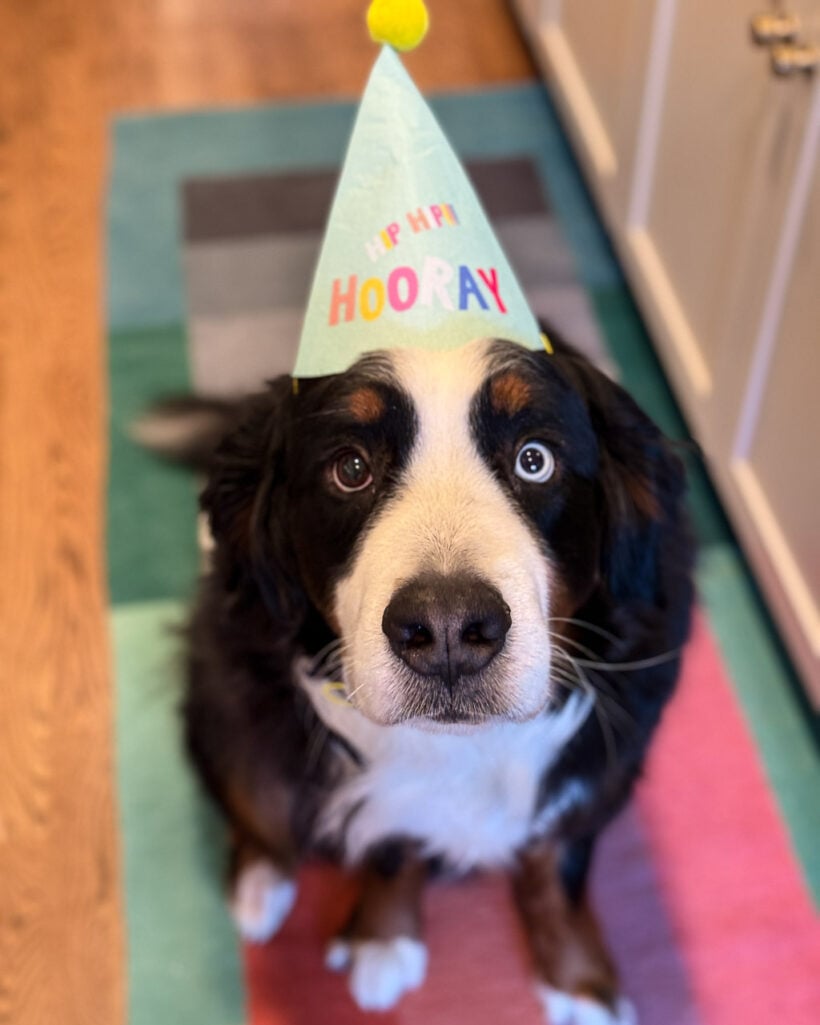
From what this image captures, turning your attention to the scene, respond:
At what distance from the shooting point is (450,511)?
0.92 meters

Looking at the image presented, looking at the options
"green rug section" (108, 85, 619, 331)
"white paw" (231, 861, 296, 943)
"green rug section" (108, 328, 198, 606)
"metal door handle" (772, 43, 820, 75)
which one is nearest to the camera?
"metal door handle" (772, 43, 820, 75)

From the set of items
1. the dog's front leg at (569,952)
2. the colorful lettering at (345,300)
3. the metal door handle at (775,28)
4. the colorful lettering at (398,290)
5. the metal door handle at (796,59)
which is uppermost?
the metal door handle at (775,28)

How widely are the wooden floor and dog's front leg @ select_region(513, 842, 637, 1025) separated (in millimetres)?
542

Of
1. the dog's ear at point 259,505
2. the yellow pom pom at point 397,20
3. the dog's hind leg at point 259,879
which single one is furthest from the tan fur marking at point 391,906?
the yellow pom pom at point 397,20

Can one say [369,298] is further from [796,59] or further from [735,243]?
[735,243]

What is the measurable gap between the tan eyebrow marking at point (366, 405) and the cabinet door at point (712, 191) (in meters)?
0.78

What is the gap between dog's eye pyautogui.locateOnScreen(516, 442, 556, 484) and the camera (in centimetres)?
98

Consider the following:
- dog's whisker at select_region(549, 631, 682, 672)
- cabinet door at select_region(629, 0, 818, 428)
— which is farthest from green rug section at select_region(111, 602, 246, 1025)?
cabinet door at select_region(629, 0, 818, 428)

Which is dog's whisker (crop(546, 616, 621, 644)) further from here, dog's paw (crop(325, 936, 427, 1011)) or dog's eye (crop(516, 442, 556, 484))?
dog's paw (crop(325, 936, 427, 1011))

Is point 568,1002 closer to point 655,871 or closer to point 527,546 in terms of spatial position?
point 655,871

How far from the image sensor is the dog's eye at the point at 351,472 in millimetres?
990

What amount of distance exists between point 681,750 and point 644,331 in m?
0.87

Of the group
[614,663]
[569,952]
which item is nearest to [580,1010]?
[569,952]

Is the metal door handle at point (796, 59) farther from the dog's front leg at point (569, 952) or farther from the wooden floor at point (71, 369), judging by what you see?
the wooden floor at point (71, 369)
